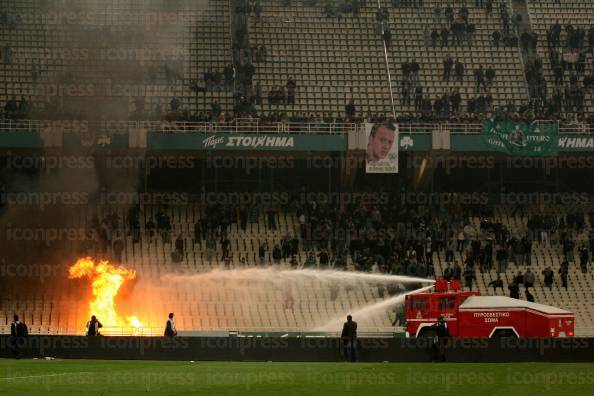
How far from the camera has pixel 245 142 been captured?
4956 cm

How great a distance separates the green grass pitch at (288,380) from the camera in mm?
20125

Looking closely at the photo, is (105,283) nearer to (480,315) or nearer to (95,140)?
(95,140)

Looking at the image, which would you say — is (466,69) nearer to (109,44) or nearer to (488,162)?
(488,162)

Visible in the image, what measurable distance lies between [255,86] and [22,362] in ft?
89.4

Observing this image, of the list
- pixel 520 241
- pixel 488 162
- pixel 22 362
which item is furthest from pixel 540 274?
pixel 22 362

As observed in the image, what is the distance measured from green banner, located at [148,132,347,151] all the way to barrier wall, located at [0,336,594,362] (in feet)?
54.2

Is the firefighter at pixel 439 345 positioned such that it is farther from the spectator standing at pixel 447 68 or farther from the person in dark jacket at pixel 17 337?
the spectator standing at pixel 447 68

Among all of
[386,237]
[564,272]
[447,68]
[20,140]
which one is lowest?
[564,272]

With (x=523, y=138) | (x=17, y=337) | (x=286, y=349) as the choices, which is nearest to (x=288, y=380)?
(x=286, y=349)

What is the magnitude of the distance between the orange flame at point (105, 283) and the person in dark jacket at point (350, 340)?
→ 10380 mm

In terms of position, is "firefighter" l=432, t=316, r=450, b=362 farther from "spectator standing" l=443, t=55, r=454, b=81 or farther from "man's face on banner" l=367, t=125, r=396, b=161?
"spectator standing" l=443, t=55, r=454, b=81

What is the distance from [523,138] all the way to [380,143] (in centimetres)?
574

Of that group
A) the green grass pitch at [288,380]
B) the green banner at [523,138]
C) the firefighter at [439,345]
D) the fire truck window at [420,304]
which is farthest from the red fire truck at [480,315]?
the green banner at [523,138]

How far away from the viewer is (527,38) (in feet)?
193
